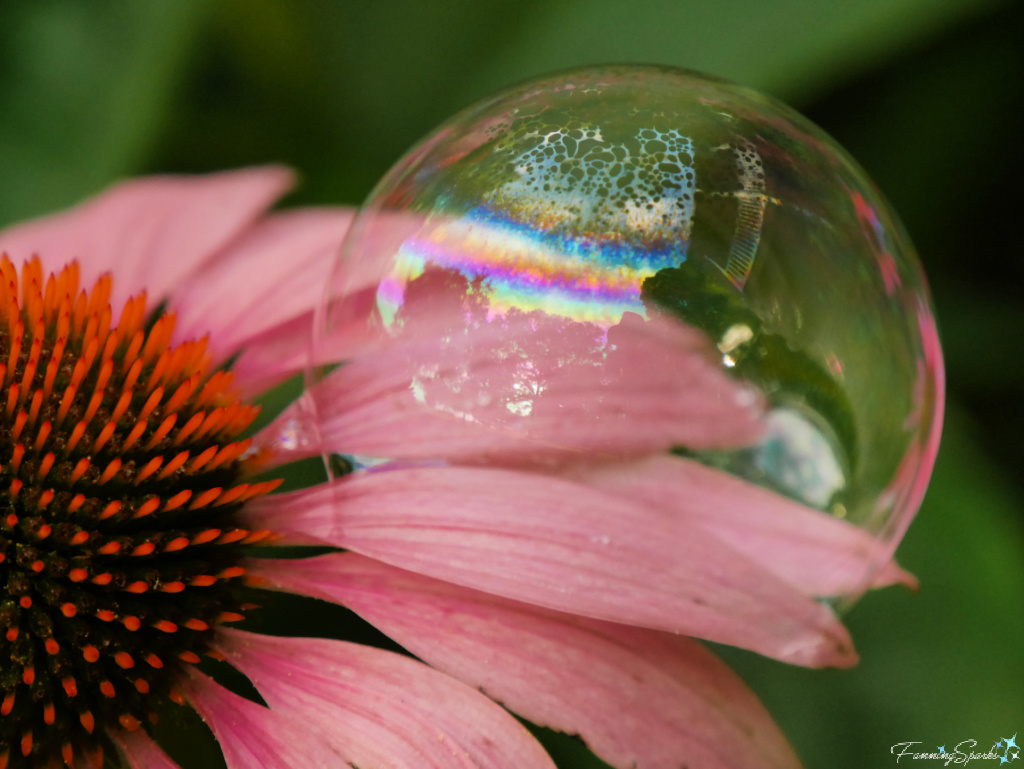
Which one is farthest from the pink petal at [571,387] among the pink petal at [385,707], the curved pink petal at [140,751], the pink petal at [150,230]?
the pink petal at [150,230]

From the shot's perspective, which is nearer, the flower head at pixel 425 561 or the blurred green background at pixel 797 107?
the flower head at pixel 425 561

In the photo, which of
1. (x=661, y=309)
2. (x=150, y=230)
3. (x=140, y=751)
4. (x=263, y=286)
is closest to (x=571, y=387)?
(x=661, y=309)

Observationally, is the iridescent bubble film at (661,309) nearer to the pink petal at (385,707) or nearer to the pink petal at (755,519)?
the pink petal at (755,519)

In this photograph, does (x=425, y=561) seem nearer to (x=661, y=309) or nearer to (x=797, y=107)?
(x=661, y=309)

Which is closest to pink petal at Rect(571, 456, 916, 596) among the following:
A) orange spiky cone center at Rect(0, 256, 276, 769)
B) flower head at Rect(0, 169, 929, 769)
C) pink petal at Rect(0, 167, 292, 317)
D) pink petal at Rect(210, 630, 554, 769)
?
flower head at Rect(0, 169, 929, 769)

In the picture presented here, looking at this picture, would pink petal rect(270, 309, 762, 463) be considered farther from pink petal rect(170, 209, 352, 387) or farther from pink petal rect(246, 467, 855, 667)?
pink petal rect(170, 209, 352, 387)

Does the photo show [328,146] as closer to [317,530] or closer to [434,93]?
[434,93]
